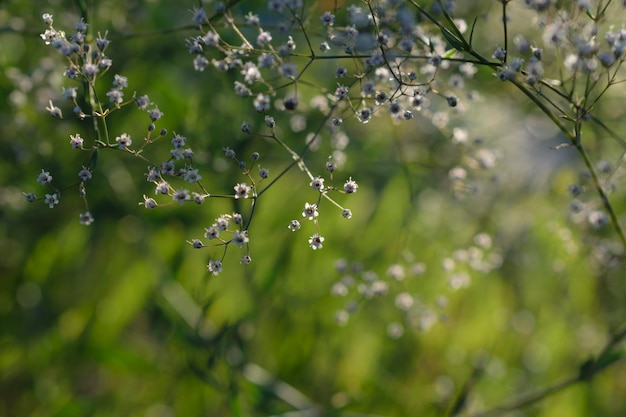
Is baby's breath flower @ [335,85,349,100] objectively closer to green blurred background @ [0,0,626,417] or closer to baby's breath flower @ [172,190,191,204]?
baby's breath flower @ [172,190,191,204]

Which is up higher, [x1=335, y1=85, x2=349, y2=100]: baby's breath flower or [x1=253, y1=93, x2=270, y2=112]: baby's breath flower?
[x1=335, y1=85, x2=349, y2=100]: baby's breath flower

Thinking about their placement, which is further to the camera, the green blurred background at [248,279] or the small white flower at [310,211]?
the green blurred background at [248,279]

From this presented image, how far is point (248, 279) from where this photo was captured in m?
0.98

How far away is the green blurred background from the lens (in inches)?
37.5

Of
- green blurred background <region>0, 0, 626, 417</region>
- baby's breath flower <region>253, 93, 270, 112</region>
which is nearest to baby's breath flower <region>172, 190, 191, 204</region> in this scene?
baby's breath flower <region>253, 93, 270, 112</region>

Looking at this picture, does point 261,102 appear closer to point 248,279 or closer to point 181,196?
point 181,196

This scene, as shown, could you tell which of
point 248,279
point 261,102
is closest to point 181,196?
point 261,102

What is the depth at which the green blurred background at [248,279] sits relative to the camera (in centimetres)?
95

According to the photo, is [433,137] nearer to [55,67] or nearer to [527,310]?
[527,310]

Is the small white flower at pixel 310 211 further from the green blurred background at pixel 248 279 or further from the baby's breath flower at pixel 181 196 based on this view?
the green blurred background at pixel 248 279

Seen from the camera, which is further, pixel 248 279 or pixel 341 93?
pixel 248 279

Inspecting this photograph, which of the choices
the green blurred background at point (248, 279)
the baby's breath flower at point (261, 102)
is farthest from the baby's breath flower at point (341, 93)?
the green blurred background at point (248, 279)

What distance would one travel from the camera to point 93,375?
4.30 ft

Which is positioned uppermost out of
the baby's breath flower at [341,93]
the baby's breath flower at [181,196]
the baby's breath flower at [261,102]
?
the baby's breath flower at [341,93]
